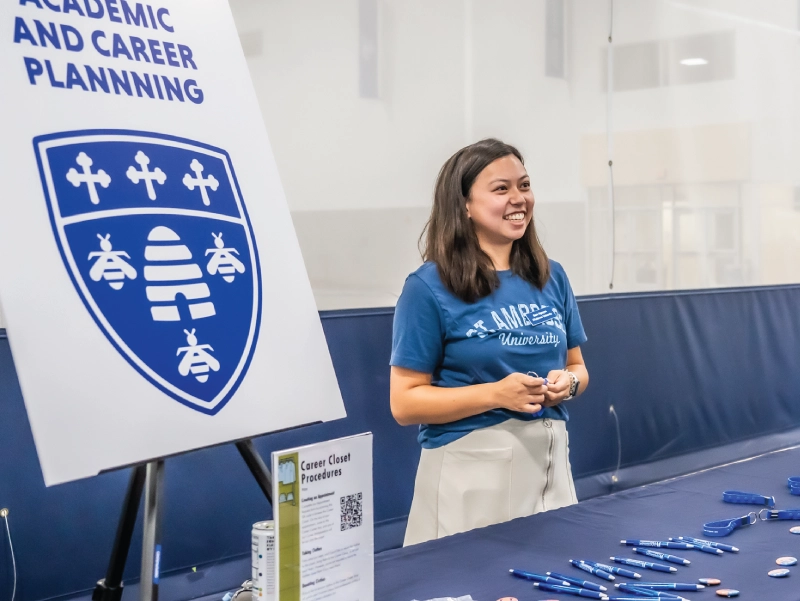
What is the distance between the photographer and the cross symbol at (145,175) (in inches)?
50.1

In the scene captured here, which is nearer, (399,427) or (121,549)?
(121,549)

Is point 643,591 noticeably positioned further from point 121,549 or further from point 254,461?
point 121,549

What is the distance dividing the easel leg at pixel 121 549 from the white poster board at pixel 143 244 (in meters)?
0.16

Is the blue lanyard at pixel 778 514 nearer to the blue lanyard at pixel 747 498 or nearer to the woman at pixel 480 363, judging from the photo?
the blue lanyard at pixel 747 498

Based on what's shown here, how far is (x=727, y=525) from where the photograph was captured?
145 cm

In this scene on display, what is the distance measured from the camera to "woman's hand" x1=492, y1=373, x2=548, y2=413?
1607 millimetres

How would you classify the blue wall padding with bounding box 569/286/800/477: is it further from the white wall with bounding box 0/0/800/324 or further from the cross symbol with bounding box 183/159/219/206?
the cross symbol with bounding box 183/159/219/206

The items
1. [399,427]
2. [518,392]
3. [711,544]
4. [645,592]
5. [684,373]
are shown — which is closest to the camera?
[645,592]

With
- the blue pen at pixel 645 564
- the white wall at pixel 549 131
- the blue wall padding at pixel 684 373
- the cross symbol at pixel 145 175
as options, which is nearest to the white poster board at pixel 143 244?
the cross symbol at pixel 145 175

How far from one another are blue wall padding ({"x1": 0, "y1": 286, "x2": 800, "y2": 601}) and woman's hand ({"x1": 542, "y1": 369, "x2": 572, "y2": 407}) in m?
0.54

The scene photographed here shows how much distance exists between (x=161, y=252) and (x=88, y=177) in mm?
143

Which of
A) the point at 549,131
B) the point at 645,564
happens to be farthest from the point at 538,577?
the point at 549,131

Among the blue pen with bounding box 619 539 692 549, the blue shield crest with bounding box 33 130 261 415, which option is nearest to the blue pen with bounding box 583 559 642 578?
the blue pen with bounding box 619 539 692 549

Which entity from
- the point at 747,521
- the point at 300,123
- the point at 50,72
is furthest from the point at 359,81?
the point at 747,521
